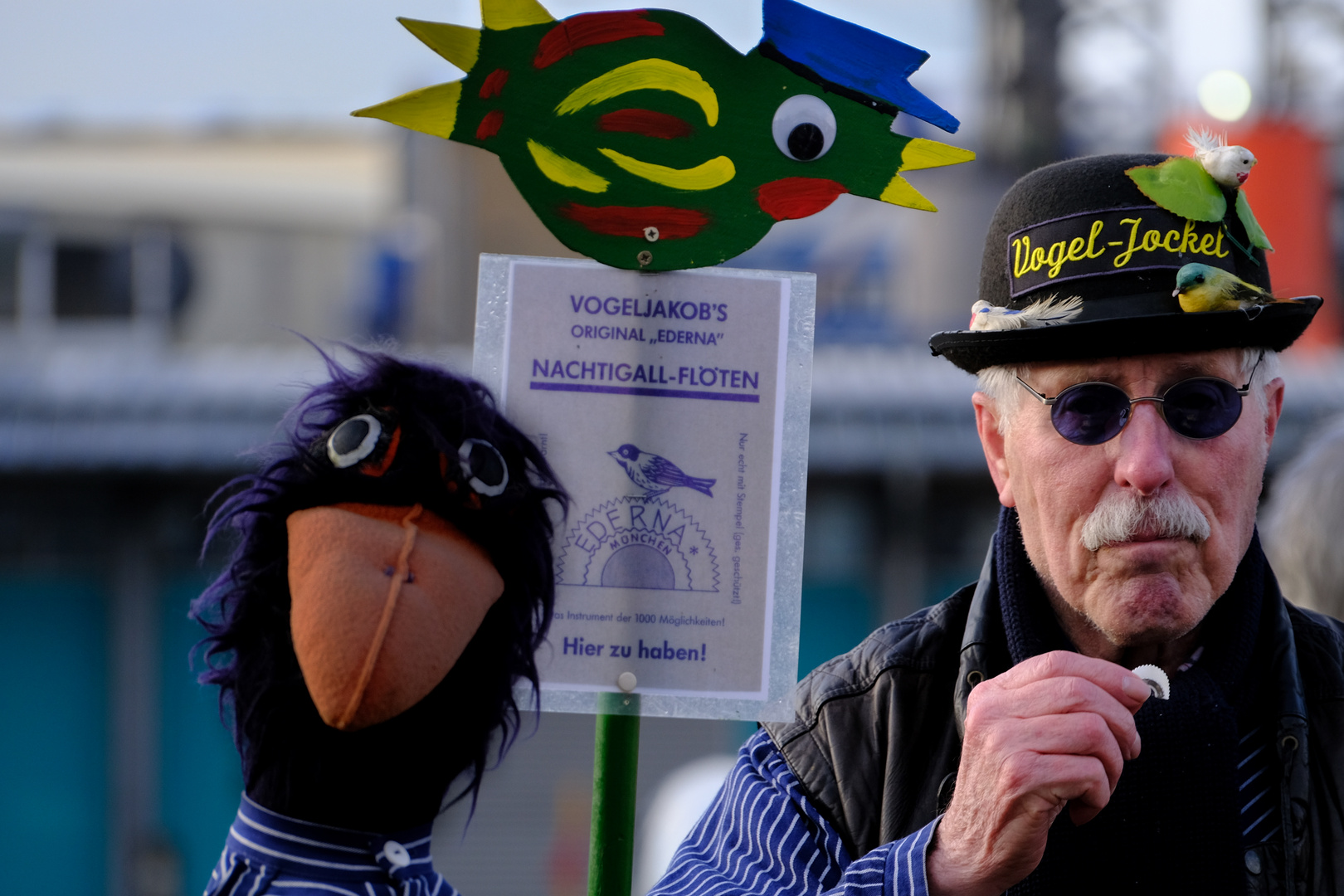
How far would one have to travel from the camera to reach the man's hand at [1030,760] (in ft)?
4.74

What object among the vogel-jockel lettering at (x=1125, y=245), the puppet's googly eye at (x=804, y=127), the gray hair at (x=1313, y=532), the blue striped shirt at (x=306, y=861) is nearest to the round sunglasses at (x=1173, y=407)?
the vogel-jockel lettering at (x=1125, y=245)

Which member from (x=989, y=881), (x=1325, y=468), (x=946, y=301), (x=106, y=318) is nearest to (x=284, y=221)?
(x=106, y=318)

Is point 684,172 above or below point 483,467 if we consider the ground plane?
above

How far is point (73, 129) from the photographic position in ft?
65.6

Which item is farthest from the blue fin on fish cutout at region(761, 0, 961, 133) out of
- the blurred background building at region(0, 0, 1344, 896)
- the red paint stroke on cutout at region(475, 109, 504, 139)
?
the blurred background building at region(0, 0, 1344, 896)

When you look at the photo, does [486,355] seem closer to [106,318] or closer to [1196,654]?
[1196,654]

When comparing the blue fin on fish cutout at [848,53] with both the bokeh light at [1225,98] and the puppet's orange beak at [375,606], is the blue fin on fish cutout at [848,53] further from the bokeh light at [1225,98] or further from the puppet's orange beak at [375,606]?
the bokeh light at [1225,98]

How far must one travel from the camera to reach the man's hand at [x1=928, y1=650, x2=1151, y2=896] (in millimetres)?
1445

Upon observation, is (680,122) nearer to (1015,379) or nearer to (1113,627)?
(1015,379)

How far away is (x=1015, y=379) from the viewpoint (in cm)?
181

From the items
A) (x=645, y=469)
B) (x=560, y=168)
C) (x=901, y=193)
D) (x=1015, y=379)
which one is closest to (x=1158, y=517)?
(x=1015, y=379)

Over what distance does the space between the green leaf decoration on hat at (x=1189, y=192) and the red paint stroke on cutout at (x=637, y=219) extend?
21.1 inches

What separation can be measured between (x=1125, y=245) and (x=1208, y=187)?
13cm

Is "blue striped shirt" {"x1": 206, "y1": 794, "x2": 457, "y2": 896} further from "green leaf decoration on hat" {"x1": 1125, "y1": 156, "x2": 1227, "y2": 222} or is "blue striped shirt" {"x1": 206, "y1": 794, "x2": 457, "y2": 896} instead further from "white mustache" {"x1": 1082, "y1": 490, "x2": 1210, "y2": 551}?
"green leaf decoration on hat" {"x1": 1125, "y1": 156, "x2": 1227, "y2": 222}
